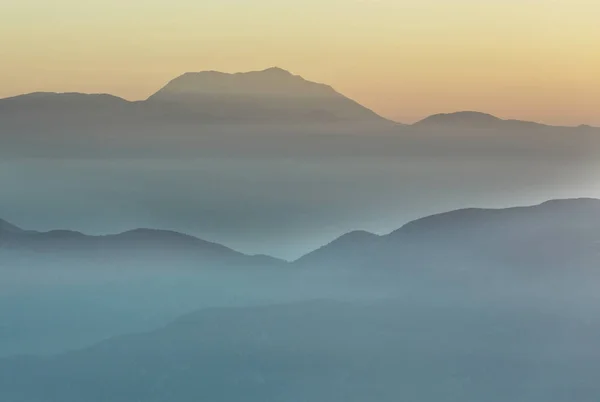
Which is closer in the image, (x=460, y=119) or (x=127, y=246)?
(x=127, y=246)

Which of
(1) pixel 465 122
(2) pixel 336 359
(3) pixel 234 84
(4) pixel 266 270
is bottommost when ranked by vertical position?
(2) pixel 336 359

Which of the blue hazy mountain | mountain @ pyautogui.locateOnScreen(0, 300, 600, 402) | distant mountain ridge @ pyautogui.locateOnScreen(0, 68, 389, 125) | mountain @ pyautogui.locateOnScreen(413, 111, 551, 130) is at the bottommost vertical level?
mountain @ pyautogui.locateOnScreen(0, 300, 600, 402)

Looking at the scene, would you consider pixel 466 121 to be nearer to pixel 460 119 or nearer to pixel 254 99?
pixel 460 119

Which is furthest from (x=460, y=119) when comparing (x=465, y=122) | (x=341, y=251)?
(x=341, y=251)

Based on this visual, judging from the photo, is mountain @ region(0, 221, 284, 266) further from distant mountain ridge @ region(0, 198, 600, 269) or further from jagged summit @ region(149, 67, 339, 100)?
jagged summit @ region(149, 67, 339, 100)

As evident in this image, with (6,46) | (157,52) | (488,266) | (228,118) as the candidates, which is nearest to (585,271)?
(488,266)

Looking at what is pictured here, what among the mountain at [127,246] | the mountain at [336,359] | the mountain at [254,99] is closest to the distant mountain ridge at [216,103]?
the mountain at [254,99]

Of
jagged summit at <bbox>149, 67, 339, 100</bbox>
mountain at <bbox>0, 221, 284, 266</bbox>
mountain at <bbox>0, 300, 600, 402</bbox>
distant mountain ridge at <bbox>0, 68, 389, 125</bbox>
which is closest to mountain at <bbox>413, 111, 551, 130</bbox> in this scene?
distant mountain ridge at <bbox>0, 68, 389, 125</bbox>
